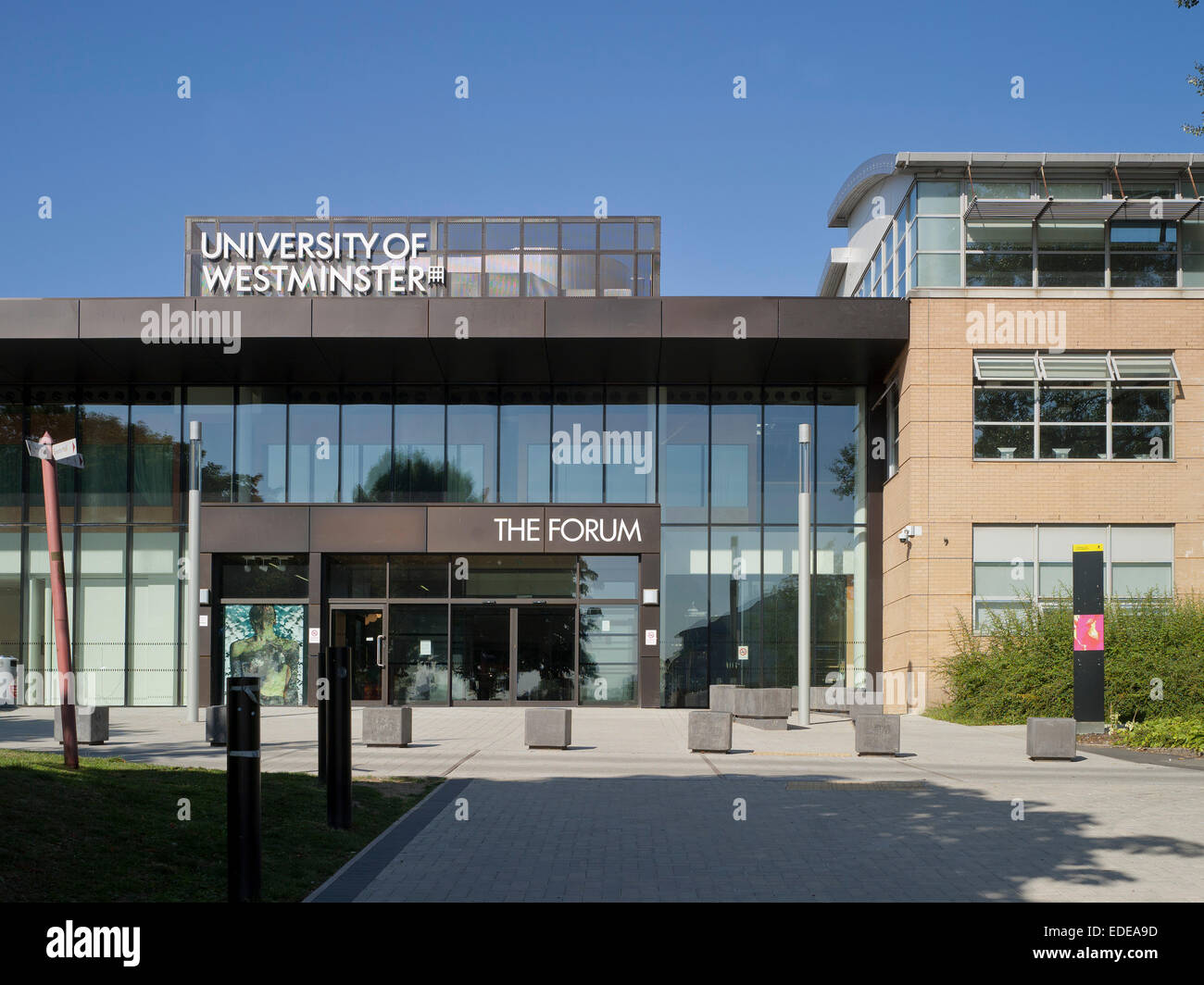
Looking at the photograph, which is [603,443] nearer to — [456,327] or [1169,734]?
[456,327]

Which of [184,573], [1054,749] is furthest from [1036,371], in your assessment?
[184,573]

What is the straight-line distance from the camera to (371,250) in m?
29.4

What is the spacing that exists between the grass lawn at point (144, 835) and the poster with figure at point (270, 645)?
55.5 feet

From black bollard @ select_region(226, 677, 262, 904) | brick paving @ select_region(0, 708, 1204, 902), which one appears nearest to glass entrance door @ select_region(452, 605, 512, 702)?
brick paving @ select_region(0, 708, 1204, 902)

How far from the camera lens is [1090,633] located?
64.1 feet

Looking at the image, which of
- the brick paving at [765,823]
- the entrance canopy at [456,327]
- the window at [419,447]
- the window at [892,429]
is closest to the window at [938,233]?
the entrance canopy at [456,327]

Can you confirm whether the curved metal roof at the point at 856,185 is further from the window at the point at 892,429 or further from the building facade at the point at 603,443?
the window at the point at 892,429

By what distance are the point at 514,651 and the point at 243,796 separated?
21.4m

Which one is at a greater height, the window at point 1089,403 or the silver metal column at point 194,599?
the window at point 1089,403

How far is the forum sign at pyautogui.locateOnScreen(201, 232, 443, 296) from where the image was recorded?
2883 cm

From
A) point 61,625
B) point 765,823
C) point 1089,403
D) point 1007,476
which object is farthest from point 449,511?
point 765,823

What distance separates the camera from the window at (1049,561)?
25406 millimetres

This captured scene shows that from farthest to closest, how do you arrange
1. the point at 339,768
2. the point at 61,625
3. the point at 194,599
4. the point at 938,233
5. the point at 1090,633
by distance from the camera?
1. the point at 938,233
2. the point at 194,599
3. the point at 1090,633
4. the point at 61,625
5. the point at 339,768
